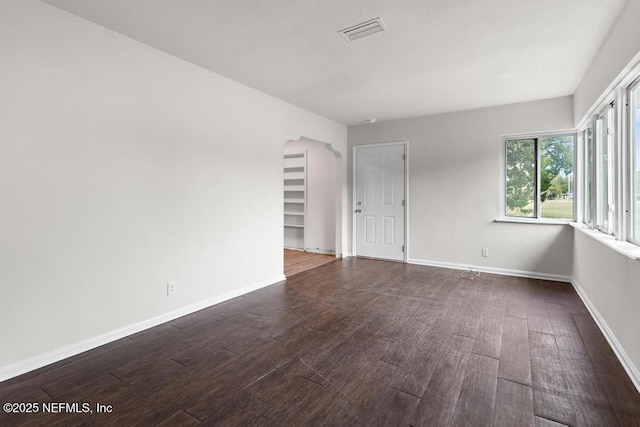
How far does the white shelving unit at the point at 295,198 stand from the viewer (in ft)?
22.5

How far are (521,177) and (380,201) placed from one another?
220 centimetres

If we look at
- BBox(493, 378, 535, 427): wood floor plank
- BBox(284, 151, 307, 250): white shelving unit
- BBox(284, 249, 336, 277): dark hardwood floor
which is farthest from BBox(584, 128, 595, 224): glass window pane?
BBox(284, 151, 307, 250): white shelving unit

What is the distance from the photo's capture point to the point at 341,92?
416 cm

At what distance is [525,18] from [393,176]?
11.1ft

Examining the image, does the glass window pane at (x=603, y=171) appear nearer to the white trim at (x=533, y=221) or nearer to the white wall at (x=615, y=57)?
the white wall at (x=615, y=57)

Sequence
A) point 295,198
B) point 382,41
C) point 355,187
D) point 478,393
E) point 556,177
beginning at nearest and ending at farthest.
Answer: point 478,393 < point 382,41 < point 556,177 < point 355,187 < point 295,198

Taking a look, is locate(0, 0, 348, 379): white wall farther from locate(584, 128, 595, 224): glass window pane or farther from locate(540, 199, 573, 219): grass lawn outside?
locate(540, 199, 573, 219): grass lawn outside

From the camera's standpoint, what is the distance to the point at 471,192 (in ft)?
16.4

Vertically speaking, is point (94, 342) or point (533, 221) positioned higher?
point (533, 221)

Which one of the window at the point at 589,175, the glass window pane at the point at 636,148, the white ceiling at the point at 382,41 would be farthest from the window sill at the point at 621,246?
the white ceiling at the point at 382,41

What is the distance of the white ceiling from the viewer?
7.55 feet

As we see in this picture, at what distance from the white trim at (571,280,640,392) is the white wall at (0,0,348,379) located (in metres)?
3.50

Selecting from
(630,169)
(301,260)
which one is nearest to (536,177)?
(630,169)

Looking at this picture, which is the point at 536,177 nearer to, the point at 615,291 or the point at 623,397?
the point at 615,291
